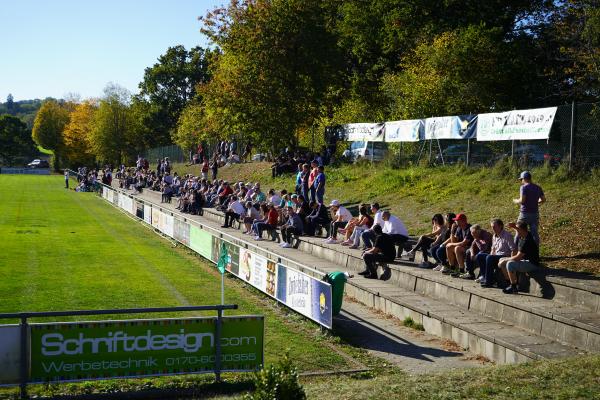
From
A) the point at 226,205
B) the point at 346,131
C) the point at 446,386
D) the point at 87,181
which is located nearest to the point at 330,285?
the point at 446,386

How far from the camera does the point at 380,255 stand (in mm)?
17938

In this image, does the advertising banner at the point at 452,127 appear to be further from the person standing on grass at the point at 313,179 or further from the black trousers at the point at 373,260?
the black trousers at the point at 373,260

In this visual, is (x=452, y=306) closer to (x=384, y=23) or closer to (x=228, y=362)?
(x=228, y=362)

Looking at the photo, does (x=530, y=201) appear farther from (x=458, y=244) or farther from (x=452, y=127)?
(x=452, y=127)

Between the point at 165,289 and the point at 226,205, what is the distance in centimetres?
1566

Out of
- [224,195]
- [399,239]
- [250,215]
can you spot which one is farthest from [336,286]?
[224,195]

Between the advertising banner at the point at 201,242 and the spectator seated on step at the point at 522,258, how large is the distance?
36.5ft

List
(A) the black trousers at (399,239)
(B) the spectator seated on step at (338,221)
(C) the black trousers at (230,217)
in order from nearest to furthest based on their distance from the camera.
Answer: (A) the black trousers at (399,239)
(B) the spectator seated on step at (338,221)
(C) the black trousers at (230,217)

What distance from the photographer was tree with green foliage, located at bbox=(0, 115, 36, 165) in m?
135

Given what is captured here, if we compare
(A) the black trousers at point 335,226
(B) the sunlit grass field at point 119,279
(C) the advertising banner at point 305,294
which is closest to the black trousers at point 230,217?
(B) the sunlit grass field at point 119,279

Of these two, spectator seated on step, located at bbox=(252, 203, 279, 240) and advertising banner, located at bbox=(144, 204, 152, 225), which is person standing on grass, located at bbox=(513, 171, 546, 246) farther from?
advertising banner, located at bbox=(144, 204, 152, 225)

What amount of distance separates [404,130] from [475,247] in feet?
50.8

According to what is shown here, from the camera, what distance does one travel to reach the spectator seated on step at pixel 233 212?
1183 inches

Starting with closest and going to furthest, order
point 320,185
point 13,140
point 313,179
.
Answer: point 320,185, point 313,179, point 13,140
